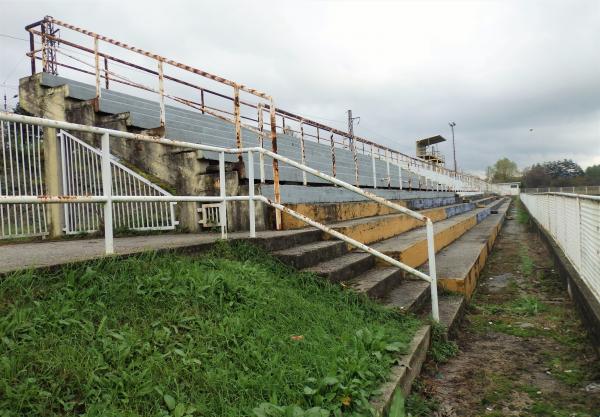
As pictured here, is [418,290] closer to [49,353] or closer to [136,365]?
[136,365]

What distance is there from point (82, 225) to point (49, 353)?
4.71 m

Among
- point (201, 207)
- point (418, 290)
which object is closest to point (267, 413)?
point (418, 290)

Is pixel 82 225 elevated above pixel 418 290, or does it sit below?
above

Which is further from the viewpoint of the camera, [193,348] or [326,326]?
[326,326]

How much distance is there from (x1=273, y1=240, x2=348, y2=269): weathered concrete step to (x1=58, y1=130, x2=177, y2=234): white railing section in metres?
2.44

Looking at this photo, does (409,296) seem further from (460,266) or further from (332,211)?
(332,211)

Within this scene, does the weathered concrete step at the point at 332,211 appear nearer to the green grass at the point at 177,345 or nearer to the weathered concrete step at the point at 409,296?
the weathered concrete step at the point at 409,296

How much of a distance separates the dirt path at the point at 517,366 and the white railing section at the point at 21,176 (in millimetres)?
5183

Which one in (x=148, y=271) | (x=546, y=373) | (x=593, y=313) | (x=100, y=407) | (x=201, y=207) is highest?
(x=201, y=207)

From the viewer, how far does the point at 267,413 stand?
204cm

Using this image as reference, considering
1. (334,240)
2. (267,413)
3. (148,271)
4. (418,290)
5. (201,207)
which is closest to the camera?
(267,413)

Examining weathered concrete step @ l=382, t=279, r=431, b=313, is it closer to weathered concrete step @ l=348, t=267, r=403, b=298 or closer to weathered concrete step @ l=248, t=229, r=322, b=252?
weathered concrete step @ l=348, t=267, r=403, b=298

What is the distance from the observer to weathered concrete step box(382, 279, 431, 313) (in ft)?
13.3

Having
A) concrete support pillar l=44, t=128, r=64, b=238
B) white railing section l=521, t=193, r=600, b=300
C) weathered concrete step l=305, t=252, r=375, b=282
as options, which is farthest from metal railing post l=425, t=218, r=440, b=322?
concrete support pillar l=44, t=128, r=64, b=238
